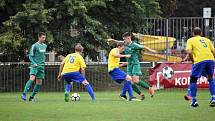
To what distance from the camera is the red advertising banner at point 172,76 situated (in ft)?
94.3

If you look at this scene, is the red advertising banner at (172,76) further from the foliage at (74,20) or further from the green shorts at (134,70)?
the green shorts at (134,70)

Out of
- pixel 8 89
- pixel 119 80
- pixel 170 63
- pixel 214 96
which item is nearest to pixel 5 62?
pixel 8 89

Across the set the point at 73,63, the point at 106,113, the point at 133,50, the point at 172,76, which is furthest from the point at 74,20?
→ the point at 106,113

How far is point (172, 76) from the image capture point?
28.8m

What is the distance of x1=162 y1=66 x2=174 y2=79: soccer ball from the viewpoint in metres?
28.8

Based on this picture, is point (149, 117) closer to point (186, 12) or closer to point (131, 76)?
point (131, 76)

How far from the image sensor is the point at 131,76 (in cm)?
2144

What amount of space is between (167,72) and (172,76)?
0.85 feet

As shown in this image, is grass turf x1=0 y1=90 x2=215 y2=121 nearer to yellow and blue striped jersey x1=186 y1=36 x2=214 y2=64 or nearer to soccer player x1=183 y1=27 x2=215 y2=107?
soccer player x1=183 y1=27 x2=215 y2=107

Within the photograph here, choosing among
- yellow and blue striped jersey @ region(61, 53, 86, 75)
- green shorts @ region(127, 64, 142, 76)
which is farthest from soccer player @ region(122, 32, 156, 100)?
yellow and blue striped jersey @ region(61, 53, 86, 75)

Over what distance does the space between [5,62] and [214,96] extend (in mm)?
16083

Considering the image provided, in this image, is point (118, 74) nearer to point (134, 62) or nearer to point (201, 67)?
point (134, 62)

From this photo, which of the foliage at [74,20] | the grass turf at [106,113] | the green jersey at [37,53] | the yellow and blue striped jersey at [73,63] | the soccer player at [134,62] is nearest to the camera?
the grass turf at [106,113]

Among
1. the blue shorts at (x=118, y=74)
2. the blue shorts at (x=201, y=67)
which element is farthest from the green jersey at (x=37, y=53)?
the blue shorts at (x=201, y=67)
